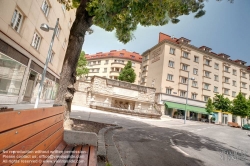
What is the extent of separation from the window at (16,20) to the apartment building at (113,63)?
35569 mm

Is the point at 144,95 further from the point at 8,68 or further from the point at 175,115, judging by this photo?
the point at 8,68

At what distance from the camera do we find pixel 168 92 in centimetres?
2988

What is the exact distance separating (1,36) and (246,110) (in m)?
43.7

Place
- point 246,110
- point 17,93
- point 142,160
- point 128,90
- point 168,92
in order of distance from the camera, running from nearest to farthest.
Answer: point 142,160 → point 17,93 → point 128,90 → point 168,92 → point 246,110

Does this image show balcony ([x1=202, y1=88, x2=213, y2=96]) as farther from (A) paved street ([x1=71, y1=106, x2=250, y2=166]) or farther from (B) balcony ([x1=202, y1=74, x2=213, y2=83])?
(A) paved street ([x1=71, y1=106, x2=250, y2=166])

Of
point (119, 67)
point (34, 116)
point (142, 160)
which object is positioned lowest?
point (142, 160)

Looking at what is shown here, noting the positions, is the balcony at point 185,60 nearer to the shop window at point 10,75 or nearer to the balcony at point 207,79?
the balcony at point 207,79

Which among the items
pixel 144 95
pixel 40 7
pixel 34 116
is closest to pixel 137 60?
pixel 144 95

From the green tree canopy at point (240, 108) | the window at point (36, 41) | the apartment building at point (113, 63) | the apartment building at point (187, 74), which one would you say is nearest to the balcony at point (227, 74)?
the apartment building at point (187, 74)

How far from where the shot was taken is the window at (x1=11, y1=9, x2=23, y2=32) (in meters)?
9.60

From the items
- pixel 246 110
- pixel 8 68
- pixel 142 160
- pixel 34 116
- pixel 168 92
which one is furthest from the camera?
pixel 246 110

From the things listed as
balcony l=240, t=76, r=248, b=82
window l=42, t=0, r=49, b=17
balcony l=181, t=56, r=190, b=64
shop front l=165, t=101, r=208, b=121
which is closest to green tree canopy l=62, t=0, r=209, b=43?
window l=42, t=0, r=49, b=17

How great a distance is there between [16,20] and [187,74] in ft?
103

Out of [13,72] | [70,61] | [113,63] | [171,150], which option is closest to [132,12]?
[70,61]
